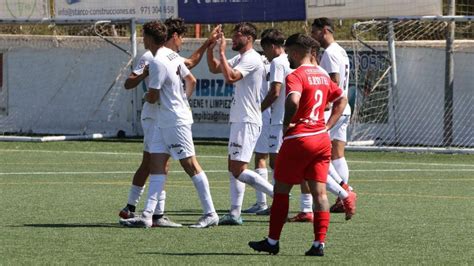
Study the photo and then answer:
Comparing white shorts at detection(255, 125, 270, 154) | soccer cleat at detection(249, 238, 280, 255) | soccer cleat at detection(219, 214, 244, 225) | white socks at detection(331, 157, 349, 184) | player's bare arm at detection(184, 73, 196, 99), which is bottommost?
soccer cleat at detection(219, 214, 244, 225)

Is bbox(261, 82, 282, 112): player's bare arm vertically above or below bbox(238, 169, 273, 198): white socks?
above

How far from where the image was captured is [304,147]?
11312 mm

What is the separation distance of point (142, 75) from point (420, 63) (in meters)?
14.3

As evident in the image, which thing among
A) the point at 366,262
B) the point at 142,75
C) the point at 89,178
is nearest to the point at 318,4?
the point at 89,178

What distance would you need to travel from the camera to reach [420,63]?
26875 mm

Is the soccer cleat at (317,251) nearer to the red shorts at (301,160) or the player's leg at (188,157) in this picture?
the red shorts at (301,160)

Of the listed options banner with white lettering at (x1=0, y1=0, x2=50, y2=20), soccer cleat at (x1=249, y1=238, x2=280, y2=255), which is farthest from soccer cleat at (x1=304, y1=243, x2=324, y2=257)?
banner with white lettering at (x1=0, y1=0, x2=50, y2=20)

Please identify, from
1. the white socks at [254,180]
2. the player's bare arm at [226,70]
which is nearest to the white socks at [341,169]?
the white socks at [254,180]

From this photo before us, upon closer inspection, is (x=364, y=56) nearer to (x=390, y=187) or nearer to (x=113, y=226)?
(x=390, y=187)

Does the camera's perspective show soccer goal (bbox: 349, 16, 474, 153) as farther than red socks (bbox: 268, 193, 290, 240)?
Yes

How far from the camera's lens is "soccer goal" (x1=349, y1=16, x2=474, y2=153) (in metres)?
26.2

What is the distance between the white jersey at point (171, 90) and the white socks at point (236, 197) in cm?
110

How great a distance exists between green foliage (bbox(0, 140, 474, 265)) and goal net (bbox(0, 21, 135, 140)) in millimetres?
6442

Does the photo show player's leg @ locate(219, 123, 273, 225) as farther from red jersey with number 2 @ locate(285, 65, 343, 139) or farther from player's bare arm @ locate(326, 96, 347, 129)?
red jersey with number 2 @ locate(285, 65, 343, 139)
